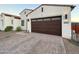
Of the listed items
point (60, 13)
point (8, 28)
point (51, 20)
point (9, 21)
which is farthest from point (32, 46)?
point (9, 21)

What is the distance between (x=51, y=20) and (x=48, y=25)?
2.06 feet

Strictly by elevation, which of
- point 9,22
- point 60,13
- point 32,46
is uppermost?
point 60,13

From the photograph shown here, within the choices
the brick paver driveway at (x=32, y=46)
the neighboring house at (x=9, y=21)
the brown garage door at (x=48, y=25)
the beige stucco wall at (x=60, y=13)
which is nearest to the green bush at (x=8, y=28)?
the neighboring house at (x=9, y=21)

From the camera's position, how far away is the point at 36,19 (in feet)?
47.8

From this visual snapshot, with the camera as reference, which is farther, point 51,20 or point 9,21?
point 9,21

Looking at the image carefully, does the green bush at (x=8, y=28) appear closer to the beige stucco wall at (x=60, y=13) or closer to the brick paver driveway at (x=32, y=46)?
the brick paver driveway at (x=32, y=46)

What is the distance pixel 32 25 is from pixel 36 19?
0.98 meters

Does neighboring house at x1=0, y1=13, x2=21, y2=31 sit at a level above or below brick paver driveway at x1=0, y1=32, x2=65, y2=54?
above

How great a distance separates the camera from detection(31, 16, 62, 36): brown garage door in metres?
11.2

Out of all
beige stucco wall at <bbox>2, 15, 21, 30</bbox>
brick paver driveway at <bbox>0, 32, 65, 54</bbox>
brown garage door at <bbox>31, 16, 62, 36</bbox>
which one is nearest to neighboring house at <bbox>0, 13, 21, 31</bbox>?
beige stucco wall at <bbox>2, 15, 21, 30</bbox>

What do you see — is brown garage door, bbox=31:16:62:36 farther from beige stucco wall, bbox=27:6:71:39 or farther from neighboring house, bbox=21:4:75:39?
beige stucco wall, bbox=27:6:71:39

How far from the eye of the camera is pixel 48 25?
1229 cm

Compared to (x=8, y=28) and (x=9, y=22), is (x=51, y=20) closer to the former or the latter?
(x=9, y=22)
